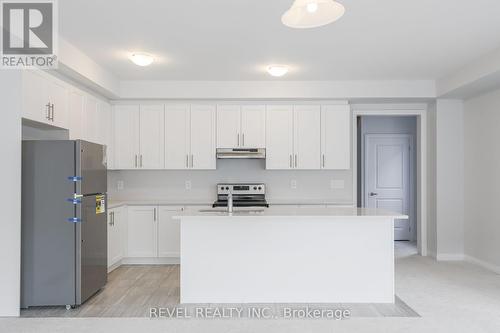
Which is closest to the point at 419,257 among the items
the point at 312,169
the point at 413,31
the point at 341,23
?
the point at 312,169

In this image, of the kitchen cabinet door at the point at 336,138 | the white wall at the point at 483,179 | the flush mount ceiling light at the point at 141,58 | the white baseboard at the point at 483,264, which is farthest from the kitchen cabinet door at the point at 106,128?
the white baseboard at the point at 483,264

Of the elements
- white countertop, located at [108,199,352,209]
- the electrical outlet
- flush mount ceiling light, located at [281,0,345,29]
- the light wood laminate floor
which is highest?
flush mount ceiling light, located at [281,0,345,29]

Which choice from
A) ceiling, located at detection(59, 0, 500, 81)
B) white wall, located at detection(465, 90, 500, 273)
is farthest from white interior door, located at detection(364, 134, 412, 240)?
ceiling, located at detection(59, 0, 500, 81)

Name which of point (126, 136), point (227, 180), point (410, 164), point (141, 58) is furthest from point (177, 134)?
point (410, 164)

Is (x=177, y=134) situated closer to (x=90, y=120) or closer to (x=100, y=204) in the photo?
(x=90, y=120)

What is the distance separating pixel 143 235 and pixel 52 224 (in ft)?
6.15

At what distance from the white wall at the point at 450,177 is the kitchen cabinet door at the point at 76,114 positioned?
487 centimetres

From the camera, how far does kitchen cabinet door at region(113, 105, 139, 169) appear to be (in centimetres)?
550

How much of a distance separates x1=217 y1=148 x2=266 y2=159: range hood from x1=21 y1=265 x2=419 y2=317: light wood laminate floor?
183 centimetres

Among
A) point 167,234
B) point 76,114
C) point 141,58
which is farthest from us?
point 167,234

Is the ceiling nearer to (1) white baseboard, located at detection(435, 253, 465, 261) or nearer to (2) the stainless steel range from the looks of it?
(2) the stainless steel range

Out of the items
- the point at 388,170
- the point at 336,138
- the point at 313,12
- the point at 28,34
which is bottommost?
the point at 388,170

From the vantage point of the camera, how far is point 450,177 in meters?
5.55

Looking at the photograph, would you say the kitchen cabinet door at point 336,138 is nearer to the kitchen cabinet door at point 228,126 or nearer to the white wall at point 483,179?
the kitchen cabinet door at point 228,126
